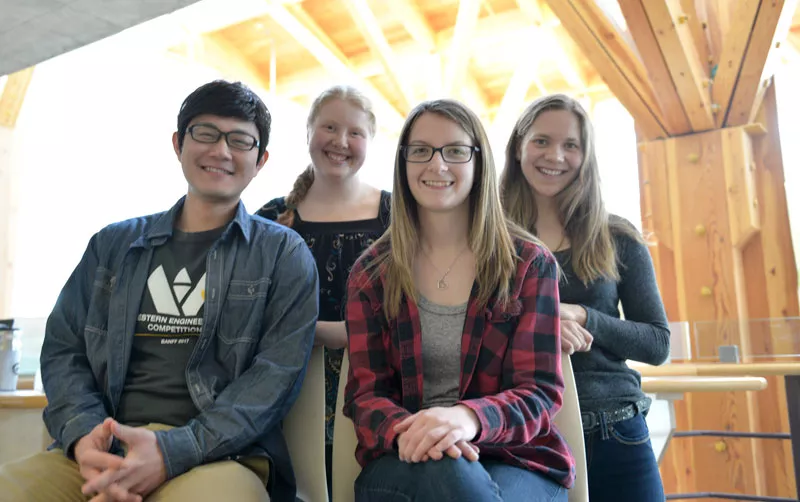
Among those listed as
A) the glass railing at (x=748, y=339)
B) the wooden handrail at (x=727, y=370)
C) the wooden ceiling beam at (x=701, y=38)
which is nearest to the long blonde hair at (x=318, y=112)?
the wooden handrail at (x=727, y=370)

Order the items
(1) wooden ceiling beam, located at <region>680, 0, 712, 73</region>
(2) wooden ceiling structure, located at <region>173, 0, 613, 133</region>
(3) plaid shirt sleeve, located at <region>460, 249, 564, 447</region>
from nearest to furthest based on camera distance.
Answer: (3) plaid shirt sleeve, located at <region>460, 249, 564, 447</region> → (1) wooden ceiling beam, located at <region>680, 0, 712, 73</region> → (2) wooden ceiling structure, located at <region>173, 0, 613, 133</region>

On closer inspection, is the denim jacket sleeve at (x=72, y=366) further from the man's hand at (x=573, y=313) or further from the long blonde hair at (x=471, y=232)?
the man's hand at (x=573, y=313)

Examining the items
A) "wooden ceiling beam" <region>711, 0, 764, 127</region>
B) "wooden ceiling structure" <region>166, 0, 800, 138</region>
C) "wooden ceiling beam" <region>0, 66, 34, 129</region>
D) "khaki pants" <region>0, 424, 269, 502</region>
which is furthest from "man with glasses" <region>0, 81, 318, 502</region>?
"wooden ceiling beam" <region>0, 66, 34, 129</region>

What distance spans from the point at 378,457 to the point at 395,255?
408 millimetres

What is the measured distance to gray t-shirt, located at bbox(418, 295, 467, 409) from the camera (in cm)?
130

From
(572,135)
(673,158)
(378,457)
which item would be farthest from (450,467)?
(673,158)

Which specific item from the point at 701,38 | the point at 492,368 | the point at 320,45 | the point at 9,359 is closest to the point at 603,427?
the point at 492,368

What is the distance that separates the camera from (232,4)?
586 cm

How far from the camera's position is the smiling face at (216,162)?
5.03ft

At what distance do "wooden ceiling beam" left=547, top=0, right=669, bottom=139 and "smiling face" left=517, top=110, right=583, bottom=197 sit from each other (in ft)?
4.59

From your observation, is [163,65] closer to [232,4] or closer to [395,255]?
[232,4]

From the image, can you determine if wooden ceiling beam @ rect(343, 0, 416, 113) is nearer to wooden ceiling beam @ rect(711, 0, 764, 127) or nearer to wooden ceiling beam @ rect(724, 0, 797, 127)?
wooden ceiling beam @ rect(711, 0, 764, 127)

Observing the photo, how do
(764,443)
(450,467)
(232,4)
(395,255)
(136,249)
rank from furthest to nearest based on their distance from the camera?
(232,4), (764,443), (136,249), (395,255), (450,467)

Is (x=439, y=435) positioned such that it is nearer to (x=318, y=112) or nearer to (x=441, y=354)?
(x=441, y=354)
